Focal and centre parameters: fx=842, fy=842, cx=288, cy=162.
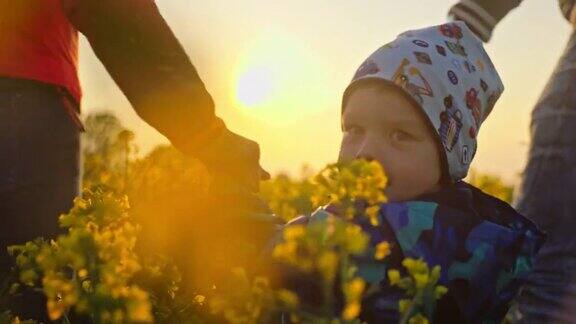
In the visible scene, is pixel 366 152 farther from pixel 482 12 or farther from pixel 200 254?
pixel 482 12

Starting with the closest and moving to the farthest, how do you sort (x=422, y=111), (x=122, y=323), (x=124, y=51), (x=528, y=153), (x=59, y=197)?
(x=122, y=323), (x=124, y=51), (x=59, y=197), (x=422, y=111), (x=528, y=153)

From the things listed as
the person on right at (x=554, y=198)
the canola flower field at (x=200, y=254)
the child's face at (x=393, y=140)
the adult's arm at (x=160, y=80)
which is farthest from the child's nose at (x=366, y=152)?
the person on right at (x=554, y=198)

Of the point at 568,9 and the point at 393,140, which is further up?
the point at 568,9

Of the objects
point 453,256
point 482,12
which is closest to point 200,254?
point 453,256

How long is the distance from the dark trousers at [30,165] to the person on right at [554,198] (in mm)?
1584

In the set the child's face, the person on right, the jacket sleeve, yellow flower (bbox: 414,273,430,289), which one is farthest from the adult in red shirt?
the jacket sleeve

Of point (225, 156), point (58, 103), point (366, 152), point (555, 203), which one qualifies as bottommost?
point (555, 203)

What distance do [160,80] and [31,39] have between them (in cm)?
39

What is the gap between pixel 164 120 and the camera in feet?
7.58

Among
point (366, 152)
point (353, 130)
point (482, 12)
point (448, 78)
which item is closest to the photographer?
point (366, 152)

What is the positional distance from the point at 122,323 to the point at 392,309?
104 centimetres

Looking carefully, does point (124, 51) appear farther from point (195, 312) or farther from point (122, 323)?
point (122, 323)

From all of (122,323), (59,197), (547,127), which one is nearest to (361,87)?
(547,127)

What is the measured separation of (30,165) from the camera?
7.62 ft
